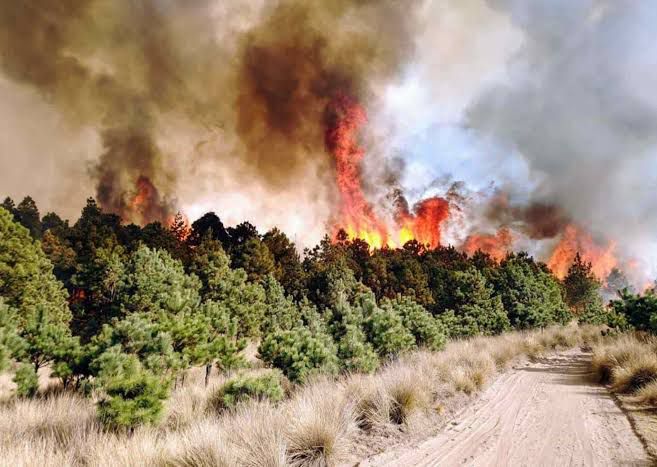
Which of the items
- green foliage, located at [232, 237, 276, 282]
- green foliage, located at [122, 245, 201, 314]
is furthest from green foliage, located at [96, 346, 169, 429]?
green foliage, located at [232, 237, 276, 282]

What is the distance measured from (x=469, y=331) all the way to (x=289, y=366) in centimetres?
1846

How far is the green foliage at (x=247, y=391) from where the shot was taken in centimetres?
936

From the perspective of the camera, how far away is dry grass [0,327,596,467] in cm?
508

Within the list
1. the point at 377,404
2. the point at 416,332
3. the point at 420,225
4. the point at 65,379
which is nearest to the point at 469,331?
the point at 416,332

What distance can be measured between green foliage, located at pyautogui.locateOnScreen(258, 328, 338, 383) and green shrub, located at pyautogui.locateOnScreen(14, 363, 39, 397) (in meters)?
6.59

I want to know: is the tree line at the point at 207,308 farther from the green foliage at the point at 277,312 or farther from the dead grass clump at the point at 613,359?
the dead grass clump at the point at 613,359

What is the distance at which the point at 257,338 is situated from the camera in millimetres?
28641

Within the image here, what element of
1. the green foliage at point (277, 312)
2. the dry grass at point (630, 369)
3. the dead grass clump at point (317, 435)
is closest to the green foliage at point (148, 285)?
the green foliage at point (277, 312)

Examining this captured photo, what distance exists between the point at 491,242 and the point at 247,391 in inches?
7239

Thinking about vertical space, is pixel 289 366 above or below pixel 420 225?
below

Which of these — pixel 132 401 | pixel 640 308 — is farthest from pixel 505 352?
pixel 132 401

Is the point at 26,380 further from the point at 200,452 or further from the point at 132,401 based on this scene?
the point at 200,452

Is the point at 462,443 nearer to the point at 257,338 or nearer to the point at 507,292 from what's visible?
the point at 257,338

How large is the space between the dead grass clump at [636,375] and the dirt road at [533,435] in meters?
0.56
